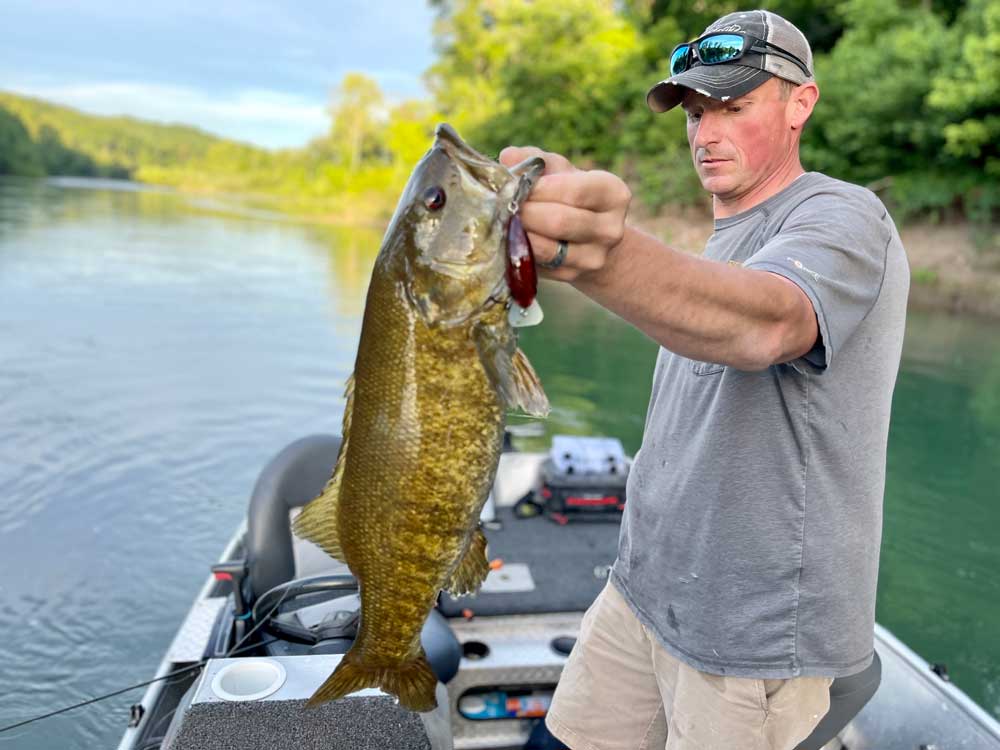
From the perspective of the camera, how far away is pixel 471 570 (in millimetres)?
1875

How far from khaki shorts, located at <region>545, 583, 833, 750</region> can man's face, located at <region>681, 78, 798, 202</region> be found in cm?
139

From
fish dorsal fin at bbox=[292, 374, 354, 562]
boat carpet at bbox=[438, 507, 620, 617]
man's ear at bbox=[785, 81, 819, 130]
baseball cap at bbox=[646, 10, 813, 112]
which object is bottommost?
boat carpet at bbox=[438, 507, 620, 617]

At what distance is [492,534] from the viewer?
589 centimetres

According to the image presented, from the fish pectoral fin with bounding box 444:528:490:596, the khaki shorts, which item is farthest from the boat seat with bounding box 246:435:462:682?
the fish pectoral fin with bounding box 444:528:490:596

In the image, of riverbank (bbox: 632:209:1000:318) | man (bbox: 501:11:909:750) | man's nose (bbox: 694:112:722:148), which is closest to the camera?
man (bbox: 501:11:909:750)

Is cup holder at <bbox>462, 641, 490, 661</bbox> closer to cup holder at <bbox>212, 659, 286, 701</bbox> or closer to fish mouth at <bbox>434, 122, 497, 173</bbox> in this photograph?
cup holder at <bbox>212, 659, 286, 701</bbox>

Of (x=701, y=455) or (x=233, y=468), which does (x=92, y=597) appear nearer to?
(x=233, y=468)

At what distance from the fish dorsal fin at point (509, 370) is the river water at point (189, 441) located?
17.5 feet

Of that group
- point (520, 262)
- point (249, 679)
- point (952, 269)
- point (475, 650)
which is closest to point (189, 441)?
point (475, 650)

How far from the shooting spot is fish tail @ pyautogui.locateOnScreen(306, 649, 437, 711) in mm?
1929

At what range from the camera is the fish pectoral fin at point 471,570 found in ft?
6.08

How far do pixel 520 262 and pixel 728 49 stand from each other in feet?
4.19

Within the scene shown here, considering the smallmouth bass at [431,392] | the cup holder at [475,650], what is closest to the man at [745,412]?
the smallmouth bass at [431,392]

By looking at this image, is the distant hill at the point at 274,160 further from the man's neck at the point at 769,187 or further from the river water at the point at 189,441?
the man's neck at the point at 769,187
